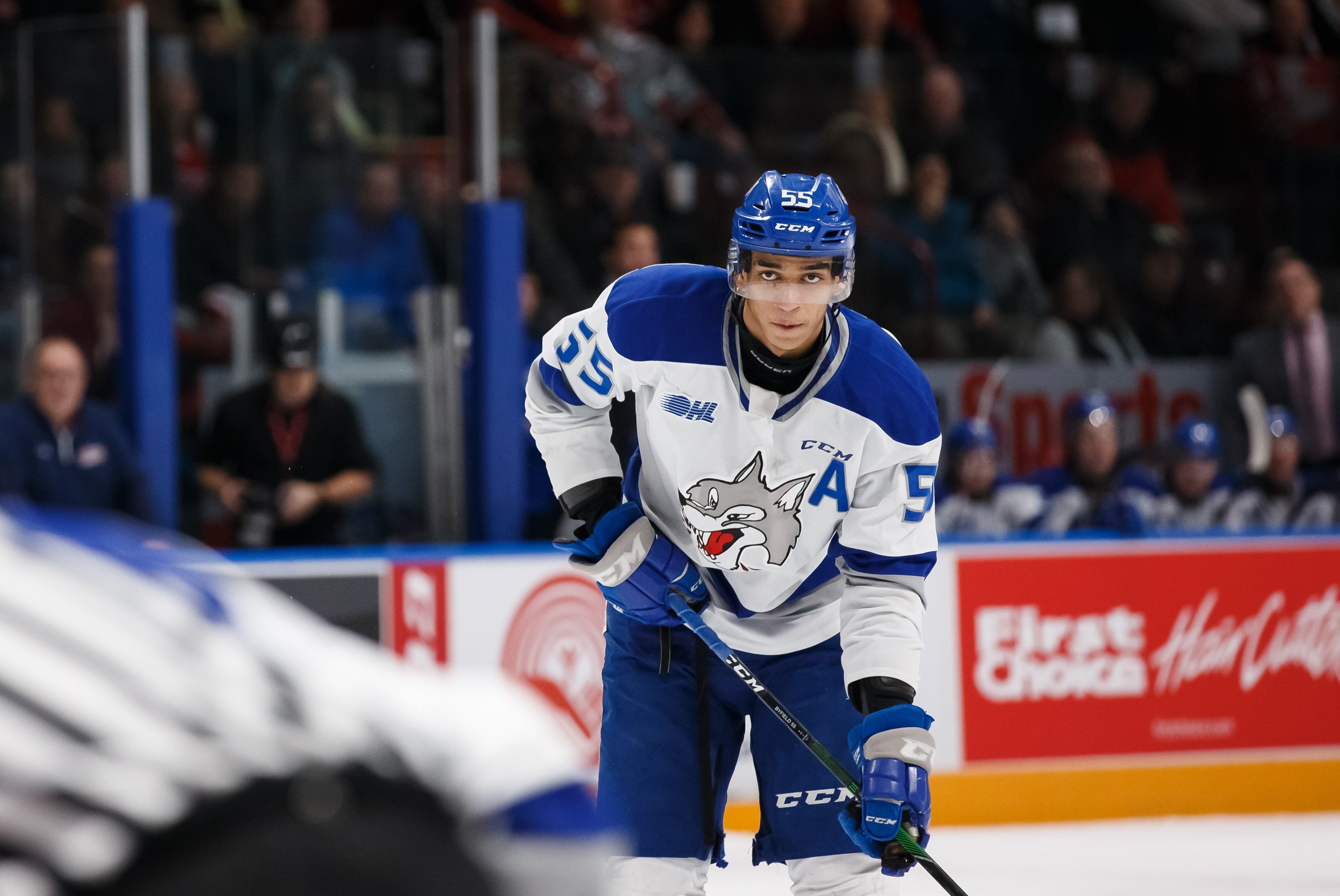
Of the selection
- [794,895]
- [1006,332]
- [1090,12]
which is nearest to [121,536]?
[794,895]

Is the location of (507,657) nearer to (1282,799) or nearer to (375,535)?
(375,535)

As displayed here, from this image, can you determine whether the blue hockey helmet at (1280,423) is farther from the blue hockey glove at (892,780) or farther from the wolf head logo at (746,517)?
the blue hockey glove at (892,780)

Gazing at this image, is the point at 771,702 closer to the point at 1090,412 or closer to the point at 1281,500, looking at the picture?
the point at 1090,412

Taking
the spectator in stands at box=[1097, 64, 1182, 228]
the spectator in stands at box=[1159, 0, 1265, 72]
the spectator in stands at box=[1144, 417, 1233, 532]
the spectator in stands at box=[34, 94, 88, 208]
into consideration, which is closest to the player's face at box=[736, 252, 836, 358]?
the spectator in stands at box=[34, 94, 88, 208]

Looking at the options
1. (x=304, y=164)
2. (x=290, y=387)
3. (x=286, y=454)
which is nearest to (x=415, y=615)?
(x=286, y=454)

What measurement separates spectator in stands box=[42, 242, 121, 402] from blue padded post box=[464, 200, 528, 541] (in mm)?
1054

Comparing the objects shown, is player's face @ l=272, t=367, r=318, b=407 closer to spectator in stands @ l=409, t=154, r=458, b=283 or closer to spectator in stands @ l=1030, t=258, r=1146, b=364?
spectator in stands @ l=409, t=154, r=458, b=283

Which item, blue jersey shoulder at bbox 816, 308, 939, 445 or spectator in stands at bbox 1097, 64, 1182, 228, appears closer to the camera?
blue jersey shoulder at bbox 816, 308, 939, 445

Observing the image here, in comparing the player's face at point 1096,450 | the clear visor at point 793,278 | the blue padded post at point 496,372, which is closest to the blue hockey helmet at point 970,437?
the player's face at point 1096,450

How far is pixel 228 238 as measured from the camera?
16.4 ft

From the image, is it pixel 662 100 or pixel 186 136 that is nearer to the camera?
pixel 186 136

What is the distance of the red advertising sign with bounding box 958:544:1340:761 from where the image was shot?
16.9 ft

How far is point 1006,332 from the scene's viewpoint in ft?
20.8

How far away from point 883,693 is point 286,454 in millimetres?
2876
